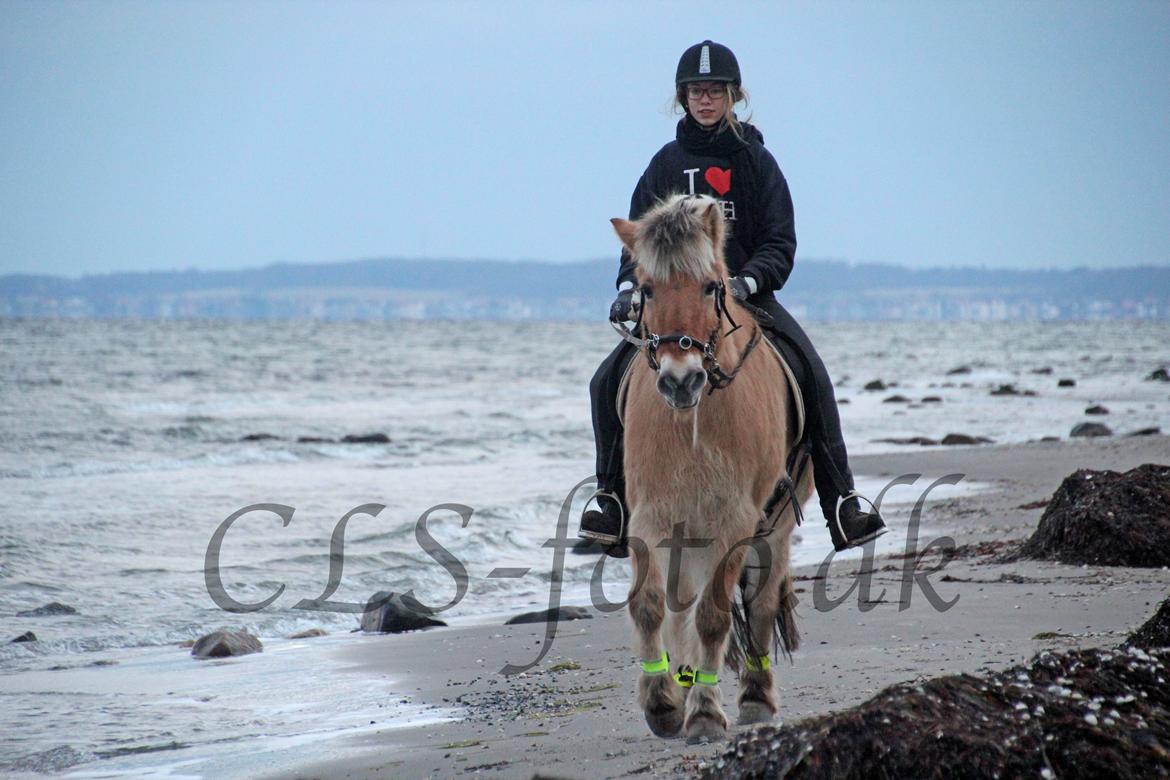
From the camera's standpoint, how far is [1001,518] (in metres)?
13.7

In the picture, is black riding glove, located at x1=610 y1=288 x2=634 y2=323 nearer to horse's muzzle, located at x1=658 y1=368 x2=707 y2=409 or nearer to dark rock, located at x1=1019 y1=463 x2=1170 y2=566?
horse's muzzle, located at x1=658 y1=368 x2=707 y2=409

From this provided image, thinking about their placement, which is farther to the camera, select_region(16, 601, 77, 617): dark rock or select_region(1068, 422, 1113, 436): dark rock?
select_region(1068, 422, 1113, 436): dark rock

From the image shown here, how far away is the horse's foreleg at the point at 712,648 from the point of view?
6109 mm

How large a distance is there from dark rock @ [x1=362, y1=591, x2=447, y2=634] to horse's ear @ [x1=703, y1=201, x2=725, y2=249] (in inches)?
220

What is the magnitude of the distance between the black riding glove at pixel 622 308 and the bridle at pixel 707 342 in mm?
35

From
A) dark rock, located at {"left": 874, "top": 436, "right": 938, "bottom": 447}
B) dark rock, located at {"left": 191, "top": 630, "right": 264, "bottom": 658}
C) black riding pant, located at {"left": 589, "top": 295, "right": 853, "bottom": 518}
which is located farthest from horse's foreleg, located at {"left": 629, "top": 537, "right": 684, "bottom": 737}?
dark rock, located at {"left": 874, "top": 436, "right": 938, "bottom": 447}

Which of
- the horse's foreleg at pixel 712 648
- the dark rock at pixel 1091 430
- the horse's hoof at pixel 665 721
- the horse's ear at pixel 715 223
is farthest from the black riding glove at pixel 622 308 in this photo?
the dark rock at pixel 1091 430

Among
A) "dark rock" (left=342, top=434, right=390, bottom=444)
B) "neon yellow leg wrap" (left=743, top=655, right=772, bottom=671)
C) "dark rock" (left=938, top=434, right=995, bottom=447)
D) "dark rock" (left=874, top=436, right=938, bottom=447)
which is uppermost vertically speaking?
"neon yellow leg wrap" (left=743, top=655, right=772, bottom=671)

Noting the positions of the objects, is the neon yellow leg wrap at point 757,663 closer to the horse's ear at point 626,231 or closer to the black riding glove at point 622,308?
the black riding glove at point 622,308

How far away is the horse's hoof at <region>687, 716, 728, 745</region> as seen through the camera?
607cm

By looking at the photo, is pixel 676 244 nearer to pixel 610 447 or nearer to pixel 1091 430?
pixel 610 447

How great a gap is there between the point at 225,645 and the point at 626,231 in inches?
207

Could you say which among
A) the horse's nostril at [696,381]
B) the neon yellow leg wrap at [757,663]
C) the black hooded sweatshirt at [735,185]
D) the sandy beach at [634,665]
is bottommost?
the sandy beach at [634,665]

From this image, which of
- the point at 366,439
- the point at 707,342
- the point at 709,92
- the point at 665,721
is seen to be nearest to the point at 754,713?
the point at 665,721
